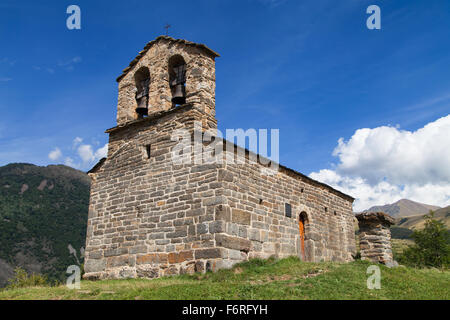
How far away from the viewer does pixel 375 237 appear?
12.2 metres

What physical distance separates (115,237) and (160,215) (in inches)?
77.8

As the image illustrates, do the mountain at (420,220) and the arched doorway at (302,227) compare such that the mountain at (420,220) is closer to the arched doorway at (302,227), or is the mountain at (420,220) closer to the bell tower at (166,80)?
the arched doorway at (302,227)

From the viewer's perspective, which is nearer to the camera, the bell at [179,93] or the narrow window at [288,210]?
the bell at [179,93]

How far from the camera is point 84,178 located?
8144cm

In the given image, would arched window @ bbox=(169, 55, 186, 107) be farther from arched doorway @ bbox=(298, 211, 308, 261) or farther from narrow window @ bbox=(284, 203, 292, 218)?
arched doorway @ bbox=(298, 211, 308, 261)

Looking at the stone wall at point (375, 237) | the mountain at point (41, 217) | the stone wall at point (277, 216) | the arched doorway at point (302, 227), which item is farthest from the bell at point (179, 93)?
the mountain at point (41, 217)

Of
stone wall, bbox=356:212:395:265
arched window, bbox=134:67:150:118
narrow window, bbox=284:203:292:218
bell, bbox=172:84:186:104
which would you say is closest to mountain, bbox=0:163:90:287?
arched window, bbox=134:67:150:118

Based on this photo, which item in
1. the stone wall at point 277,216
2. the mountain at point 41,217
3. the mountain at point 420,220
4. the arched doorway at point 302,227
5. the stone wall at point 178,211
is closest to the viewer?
the stone wall at point 178,211

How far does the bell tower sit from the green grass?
→ 15.5 ft

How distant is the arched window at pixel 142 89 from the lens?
12750mm

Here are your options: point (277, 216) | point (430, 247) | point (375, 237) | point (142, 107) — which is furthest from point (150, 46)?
point (430, 247)
